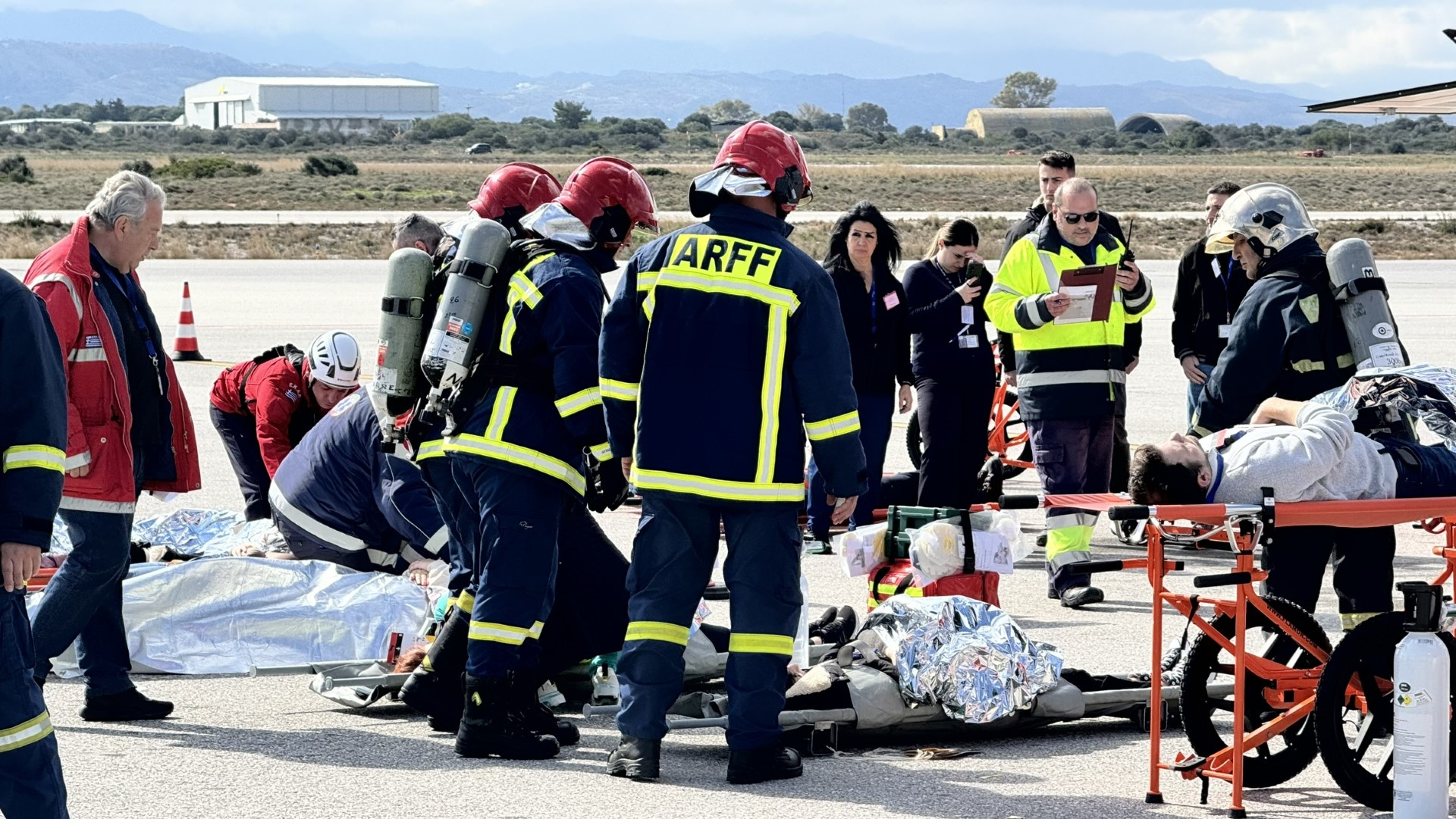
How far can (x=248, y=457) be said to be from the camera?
8.72 metres

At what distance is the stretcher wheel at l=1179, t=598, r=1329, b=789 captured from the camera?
17.0 ft

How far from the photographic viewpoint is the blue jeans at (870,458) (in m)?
9.36

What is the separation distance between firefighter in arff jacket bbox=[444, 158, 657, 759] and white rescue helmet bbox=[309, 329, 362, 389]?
252 centimetres

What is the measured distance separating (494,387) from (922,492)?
13.2ft

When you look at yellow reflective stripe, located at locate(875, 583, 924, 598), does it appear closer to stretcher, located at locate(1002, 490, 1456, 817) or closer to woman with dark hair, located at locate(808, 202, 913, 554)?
stretcher, located at locate(1002, 490, 1456, 817)

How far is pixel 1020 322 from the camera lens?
27.3 feet

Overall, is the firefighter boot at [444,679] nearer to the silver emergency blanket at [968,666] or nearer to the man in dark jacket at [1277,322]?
the silver emergency blanket at [968,666]

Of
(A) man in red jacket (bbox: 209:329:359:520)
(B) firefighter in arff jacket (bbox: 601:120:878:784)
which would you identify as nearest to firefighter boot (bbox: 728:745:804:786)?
(B) firefighter in arff jacket (bbox: 601:120:878:784)

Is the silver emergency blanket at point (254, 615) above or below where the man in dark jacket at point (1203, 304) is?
below

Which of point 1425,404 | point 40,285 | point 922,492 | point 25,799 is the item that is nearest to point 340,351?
point 40,285

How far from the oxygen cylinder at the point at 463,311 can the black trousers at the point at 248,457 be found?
3.26 metres

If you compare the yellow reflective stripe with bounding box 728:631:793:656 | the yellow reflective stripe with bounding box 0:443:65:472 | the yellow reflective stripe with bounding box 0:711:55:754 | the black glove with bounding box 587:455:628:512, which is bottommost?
the yellow reflective stripe with bounding box 728:631:793:656

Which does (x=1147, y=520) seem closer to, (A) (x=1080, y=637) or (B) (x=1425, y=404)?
(B) (x=1425, y=404)

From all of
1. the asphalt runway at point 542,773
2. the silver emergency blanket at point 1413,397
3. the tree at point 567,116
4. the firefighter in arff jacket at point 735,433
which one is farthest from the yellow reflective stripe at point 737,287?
the tree at point 567,116
